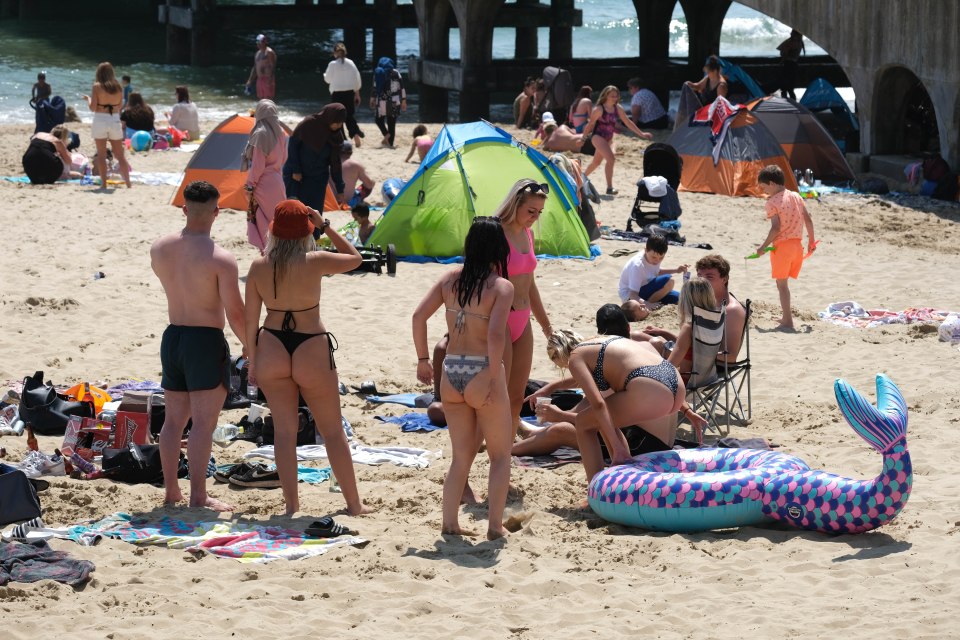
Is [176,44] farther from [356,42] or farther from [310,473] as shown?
[310,473]

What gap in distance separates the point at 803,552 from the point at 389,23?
1184 inches

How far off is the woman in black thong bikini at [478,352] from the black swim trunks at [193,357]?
998mm

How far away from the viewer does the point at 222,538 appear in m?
5.67

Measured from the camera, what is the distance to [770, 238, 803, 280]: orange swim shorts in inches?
399

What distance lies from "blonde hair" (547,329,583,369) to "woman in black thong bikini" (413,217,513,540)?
0.98 metres

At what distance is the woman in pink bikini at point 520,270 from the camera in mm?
6402

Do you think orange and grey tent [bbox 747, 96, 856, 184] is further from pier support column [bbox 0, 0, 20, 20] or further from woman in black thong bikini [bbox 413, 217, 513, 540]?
pier support column [bbox 0, 0, 20, 20]

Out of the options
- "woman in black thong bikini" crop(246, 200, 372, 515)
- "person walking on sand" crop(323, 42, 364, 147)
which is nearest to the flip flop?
"woman in black thong bikini" crop(246, 200, 372, 515)

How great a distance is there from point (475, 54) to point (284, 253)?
789 inches

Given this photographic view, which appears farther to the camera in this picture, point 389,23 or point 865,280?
point 389,23

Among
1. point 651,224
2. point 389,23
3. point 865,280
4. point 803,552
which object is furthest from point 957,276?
point 389,23

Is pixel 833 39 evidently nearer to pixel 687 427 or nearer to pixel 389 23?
pixel 687 427

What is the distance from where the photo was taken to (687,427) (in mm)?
7770

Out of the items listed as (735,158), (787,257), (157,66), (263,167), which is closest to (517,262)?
(787,257)
